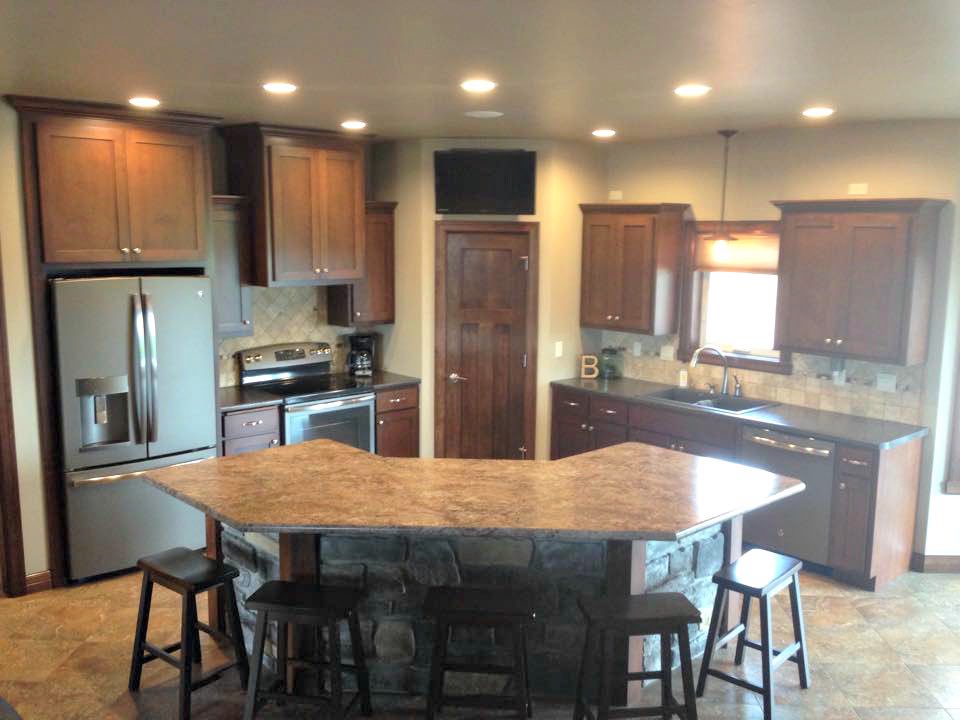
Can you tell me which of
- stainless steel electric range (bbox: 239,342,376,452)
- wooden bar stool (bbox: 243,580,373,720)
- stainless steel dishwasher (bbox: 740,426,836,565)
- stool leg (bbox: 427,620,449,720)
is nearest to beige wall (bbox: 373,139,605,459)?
stainless steel electric range (bbox: 239,342,376,452)

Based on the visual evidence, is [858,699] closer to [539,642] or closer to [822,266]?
[539,642]

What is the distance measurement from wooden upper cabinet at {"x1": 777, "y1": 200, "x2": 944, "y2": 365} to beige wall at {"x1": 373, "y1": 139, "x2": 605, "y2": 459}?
1.58 meters

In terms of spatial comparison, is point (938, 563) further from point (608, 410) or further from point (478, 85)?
point (478, 85)

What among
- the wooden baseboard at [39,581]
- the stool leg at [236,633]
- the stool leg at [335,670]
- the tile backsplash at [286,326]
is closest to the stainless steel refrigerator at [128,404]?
the wooden baseboard at [39,581]

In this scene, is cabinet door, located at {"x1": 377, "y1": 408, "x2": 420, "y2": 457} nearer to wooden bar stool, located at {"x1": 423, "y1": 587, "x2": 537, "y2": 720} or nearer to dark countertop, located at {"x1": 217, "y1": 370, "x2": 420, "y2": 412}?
dark countertop, located at {"x1": 217, "y1": 370, "x2": 420, "y2": 412}

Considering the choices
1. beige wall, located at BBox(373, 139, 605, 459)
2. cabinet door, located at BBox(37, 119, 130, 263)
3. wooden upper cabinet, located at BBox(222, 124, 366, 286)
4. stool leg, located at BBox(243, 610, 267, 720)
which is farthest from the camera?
beige wall, located at BBox(373, 139, 605, 459)

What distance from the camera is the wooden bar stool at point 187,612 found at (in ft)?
10.9

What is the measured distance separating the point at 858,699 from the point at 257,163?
4375 millimetres

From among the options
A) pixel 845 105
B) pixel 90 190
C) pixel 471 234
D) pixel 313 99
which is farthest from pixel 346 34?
pixel 471 234

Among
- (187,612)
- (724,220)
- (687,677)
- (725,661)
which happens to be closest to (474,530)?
(687,677)

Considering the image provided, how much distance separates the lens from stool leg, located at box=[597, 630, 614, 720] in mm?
3014

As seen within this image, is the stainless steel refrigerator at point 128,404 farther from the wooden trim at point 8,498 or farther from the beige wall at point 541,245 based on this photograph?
the beige wall at point 541,245

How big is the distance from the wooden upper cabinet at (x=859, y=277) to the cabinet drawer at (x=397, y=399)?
2542 millimetres

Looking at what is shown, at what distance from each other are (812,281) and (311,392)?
3.18 meters
